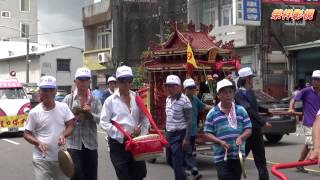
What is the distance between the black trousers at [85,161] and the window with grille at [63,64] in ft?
153

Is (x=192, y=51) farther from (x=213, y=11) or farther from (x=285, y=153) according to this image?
(x=213, y=11)

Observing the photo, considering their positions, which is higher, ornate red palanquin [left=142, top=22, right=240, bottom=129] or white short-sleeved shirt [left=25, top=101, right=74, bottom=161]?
ornate red palanquin [left=142, top=22, right=240, bottom=129]

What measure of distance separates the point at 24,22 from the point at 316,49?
51.0 m

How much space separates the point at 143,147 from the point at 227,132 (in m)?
0.94

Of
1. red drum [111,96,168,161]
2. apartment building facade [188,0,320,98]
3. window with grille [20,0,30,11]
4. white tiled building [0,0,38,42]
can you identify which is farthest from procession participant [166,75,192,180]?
window with grille [20,0,30,11]

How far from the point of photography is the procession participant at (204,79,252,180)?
21.1 ft

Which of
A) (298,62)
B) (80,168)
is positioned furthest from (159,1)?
(80,168)

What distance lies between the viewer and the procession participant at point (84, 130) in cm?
717

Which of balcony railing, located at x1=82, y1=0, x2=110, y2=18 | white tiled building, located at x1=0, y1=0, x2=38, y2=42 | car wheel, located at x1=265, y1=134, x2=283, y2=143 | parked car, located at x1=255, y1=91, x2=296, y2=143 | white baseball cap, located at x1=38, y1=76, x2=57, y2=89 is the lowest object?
car wheel, located at x1=265, y1=134, x2=283, y2=143

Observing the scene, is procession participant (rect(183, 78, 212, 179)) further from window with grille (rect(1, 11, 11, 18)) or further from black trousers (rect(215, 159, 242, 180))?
window with grille (rect(1, 11, 11, 18))

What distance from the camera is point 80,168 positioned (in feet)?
23.5

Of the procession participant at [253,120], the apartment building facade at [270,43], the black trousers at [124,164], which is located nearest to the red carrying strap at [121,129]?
the black trousers at [124,164]

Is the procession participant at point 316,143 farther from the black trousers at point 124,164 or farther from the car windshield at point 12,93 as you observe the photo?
the car windshield at point 12,93

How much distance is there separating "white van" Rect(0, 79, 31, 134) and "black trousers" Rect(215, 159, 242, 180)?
48.1 ft
